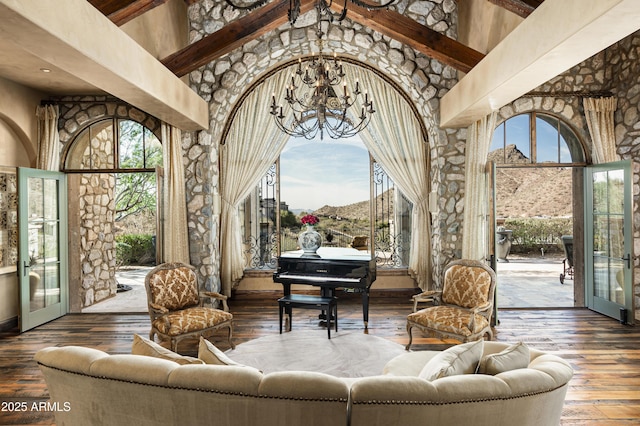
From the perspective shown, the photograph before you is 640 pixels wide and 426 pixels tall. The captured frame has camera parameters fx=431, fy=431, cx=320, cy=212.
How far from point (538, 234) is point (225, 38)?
1130cm

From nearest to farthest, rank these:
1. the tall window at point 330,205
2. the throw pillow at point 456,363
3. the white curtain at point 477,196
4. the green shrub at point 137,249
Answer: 1. the throw pillow at point 456,363
2. the white curtain at point 477,196
3. the tall window at point 330,205
4. the green shrub at point 137,249

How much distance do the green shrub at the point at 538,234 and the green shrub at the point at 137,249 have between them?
33.4 ft

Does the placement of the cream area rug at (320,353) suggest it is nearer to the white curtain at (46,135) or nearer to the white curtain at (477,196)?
the white curtain at (477,196)

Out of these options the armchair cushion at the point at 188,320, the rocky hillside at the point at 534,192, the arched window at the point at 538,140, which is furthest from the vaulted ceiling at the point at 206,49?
the rocky hillside at the point at 534,192

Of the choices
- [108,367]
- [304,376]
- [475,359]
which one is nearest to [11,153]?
[108,367]

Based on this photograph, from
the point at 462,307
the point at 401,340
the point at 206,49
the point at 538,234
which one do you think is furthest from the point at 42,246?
the point at 538,234

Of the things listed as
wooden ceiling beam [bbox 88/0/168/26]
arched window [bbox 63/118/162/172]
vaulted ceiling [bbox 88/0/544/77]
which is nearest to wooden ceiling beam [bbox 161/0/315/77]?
vaulted ceiling [bbox 88/0/544/77]

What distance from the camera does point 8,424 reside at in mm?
2984

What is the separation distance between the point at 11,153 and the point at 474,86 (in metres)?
5.87

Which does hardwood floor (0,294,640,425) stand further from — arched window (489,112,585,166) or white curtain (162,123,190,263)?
arched window (489,112,585,166)

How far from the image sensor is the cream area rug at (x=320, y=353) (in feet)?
13.3

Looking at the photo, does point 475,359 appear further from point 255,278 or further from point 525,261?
point 525,261

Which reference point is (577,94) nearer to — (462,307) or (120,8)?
(462,307)

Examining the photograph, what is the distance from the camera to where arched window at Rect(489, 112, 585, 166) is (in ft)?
20.1
